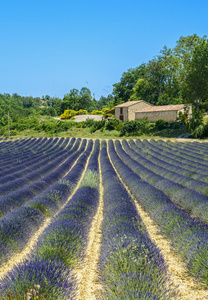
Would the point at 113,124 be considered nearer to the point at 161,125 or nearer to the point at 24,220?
the point at 161,125

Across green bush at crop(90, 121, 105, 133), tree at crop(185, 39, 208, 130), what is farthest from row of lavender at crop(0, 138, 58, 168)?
tree at crop(185, 39, 208, 130)

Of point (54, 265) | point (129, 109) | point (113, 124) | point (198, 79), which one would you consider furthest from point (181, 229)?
point (129, 109)

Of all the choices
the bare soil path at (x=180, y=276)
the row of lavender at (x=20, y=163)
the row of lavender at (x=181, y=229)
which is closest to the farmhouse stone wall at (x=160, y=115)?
the row of lavender at (x=20, y=163)

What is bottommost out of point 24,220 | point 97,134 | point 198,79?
point 24,220

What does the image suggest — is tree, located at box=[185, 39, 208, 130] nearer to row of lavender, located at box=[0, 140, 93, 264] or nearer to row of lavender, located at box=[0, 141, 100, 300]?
row of lavender, located at box=[0, 140, 93, 264]

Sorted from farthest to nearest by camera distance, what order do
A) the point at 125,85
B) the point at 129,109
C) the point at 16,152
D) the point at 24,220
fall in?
the point at 125,85, the point at 129,109, the point at 16,152, the point at 24,220

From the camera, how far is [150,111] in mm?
44000

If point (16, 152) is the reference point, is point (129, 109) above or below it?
above

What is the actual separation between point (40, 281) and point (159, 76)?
58.6 metres

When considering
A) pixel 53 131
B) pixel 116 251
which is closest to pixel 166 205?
pixel 116 251

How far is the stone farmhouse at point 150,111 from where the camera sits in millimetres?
40906

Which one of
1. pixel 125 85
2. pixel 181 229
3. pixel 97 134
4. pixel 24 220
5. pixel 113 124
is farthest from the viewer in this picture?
pixel 125 85

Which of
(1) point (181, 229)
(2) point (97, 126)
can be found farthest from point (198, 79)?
(1) point (181, 229)

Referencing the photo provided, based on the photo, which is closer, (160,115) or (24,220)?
(24,220)
